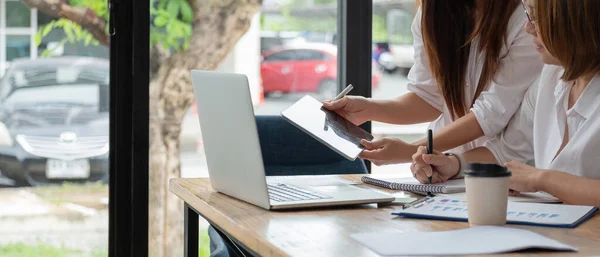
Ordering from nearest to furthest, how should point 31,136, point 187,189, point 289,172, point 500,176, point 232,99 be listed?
point 500,176, point 232,99, point 187,189, point 289,172, point 31,136

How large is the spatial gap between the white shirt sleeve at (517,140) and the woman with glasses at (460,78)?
0.03m

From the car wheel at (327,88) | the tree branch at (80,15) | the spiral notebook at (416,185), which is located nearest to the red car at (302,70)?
the car wheel at (327,88)

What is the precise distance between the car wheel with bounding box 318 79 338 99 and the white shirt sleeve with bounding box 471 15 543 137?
1.26 meters

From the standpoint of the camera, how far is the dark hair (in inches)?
72.7

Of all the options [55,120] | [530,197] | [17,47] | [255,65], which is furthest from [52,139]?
A: [530,197]

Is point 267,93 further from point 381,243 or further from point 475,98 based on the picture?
point 381,243

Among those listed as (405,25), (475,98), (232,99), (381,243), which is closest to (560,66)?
(475,98)

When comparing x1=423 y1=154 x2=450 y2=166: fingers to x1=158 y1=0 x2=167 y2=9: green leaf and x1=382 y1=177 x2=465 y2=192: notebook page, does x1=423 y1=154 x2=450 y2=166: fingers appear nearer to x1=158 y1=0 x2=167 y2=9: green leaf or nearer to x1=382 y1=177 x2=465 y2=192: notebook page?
x1=382 y1=177 x2=465 y2=192: notebook page

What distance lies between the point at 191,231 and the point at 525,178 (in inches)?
32.8

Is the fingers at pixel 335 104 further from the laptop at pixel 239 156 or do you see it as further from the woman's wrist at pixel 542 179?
the woman's wrist at pixel 542 179

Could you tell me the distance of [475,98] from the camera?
8.26ft

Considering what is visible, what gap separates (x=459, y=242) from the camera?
1.26 meters

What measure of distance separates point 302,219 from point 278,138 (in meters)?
1.17

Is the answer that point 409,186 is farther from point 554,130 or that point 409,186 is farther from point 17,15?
point 17,15
